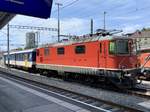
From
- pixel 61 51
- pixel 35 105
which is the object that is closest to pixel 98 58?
pixel 61 51

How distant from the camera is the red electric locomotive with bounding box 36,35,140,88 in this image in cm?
1903

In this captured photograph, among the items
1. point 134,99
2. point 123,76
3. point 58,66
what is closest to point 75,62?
point 58,66

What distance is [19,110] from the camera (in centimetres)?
1284

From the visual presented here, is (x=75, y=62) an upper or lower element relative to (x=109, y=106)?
upper

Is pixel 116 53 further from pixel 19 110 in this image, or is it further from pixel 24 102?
pixel 19 110

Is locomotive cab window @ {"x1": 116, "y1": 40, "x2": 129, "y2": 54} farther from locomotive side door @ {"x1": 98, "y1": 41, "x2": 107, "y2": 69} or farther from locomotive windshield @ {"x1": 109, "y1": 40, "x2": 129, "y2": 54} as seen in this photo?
locomotive side door @ {"x1": 98, "y1": 41, "x2": 107, "y2": 69}

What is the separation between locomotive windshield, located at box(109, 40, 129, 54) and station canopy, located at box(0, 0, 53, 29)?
32.2 ft

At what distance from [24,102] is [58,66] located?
12.7 metres

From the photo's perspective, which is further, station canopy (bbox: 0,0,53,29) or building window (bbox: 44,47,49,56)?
building window (bbox: 44,47,49,56)

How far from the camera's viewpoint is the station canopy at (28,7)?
8859 millimetres

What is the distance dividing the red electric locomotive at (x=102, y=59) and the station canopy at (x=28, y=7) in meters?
9.78

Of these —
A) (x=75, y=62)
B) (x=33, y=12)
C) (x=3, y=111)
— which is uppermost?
(x=33, y=12)

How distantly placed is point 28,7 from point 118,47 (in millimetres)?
10957

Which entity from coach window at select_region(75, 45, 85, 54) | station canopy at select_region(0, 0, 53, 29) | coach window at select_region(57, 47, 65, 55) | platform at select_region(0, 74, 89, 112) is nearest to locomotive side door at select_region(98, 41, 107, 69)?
coach window at select_region(75, 45, 85, 54)
